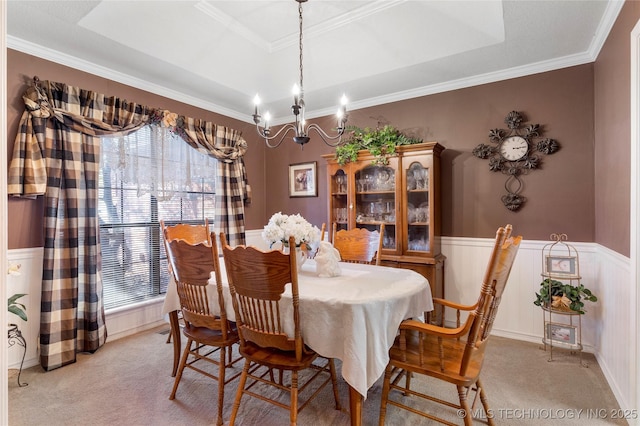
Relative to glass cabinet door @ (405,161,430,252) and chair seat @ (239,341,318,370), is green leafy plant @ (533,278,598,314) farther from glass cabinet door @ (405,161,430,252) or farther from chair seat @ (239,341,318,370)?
chair seat @ (239,341,318,370)

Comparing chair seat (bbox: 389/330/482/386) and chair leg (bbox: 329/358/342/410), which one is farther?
chair leg (bbox: 329/358/342/410)

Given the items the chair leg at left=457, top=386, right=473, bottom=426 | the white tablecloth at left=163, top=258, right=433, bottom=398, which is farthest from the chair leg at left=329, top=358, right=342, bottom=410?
the chair leg at left=457, top=386, right=473, bottom=426

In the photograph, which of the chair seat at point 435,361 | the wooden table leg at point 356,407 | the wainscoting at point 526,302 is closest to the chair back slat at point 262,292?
the wooden table leg at point 356,407

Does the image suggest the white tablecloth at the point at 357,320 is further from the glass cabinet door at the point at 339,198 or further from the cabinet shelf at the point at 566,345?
the glass cabinet door at the point at 339,198

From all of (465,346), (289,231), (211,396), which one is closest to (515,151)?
(465,346)

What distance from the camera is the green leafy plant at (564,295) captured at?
247 cm

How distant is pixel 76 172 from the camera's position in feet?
8.55

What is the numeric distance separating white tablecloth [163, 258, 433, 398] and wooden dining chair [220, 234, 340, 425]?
0.24 ft

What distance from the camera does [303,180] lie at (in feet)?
14.1

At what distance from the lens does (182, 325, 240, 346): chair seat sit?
1909 mm

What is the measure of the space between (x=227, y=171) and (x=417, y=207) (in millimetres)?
2286

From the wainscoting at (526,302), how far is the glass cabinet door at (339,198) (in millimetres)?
1130

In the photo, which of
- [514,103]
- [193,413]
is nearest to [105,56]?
[193,413]

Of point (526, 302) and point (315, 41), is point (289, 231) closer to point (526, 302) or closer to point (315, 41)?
point (315, 41)
